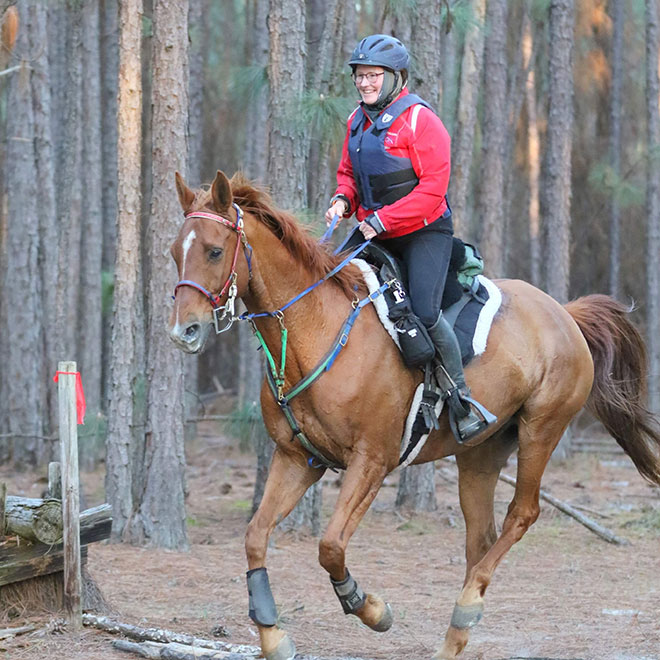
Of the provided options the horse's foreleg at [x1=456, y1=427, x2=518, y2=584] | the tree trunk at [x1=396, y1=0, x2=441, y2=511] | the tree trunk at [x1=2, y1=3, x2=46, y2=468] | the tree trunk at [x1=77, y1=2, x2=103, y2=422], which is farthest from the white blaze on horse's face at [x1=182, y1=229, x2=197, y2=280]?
the tree trunk at [x1=77, y1=2, x2=103, y2=422]

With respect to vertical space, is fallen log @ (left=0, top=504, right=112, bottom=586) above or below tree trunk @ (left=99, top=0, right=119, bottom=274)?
below

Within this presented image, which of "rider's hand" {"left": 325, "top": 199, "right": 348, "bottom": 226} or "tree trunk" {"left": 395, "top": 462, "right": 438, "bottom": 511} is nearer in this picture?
"rider's hand" {"left": 325, "top": 199, "right": 348, "bottom": 226}

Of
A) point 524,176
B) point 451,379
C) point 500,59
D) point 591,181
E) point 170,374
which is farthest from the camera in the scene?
point 524,176

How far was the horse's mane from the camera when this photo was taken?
5.45 meters

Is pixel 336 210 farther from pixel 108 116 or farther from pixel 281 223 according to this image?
pixel 108 116

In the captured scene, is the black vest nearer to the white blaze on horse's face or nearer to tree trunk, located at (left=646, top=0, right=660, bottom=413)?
the white blaze on horse's face

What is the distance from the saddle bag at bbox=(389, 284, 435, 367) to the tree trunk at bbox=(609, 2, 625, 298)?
19577 mm

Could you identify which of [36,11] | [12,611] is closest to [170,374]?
[12,611]

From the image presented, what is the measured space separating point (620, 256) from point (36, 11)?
1669cm

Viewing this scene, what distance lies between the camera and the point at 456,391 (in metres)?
5.78

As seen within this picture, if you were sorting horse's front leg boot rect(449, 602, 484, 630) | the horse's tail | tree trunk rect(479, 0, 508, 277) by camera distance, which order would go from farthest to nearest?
tree trunk rect(479, 0, 508, 277), the horse's tail, horse's front leg boot rect(449, 602, 484, 630)

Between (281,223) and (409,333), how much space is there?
95 centimetres

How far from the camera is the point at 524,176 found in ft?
95.8

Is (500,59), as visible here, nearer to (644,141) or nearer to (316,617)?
(644,141)
